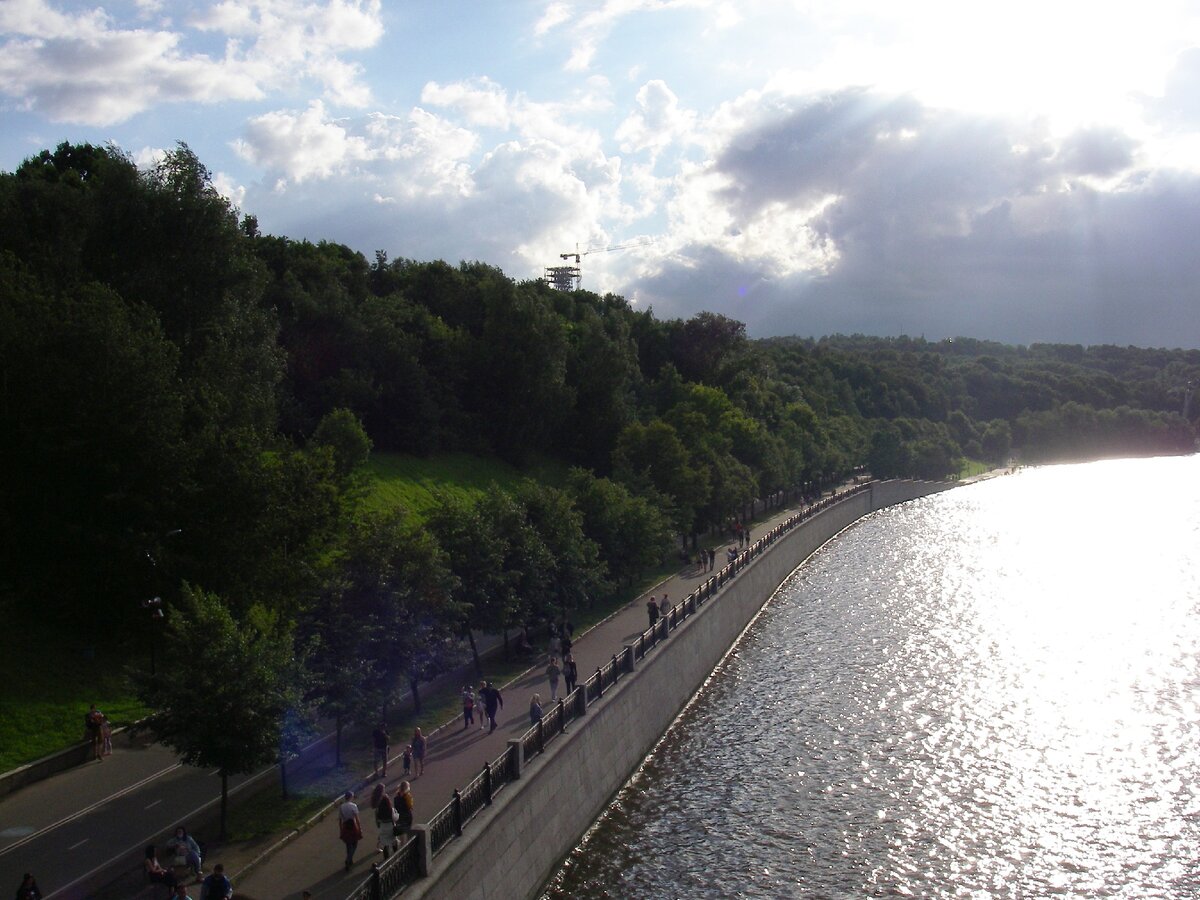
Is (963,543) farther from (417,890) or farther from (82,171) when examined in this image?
(417,890)

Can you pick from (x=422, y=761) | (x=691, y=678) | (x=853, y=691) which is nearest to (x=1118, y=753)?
(x=853, y=691)

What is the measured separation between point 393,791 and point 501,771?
278 cm

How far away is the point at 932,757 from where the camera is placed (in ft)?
94.5

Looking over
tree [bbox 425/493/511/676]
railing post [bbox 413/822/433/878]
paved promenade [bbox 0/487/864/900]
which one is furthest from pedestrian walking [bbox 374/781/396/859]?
tree [bbox 425/493/511/676]

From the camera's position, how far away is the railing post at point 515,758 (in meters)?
20.4

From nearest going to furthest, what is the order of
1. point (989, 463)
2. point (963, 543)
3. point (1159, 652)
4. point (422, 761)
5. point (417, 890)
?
point (417, 890) < point (422, 761) < point (1159, 652) < point (963, 543) < point (989, 463)

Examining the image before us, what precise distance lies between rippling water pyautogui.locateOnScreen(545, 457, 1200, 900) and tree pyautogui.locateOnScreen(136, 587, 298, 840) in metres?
6.81

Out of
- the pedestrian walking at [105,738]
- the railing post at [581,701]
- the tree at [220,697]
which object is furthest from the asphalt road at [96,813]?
the railing post at [581,701]

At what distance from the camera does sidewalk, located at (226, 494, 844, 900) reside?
16969mm

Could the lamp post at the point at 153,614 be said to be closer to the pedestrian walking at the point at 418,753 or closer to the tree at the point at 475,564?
the pedestrian walking at the point at 418,753

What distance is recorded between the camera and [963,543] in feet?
243

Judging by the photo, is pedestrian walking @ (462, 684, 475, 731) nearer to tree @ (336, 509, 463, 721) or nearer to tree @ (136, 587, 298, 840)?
tree @ (336, 509, 463, 721)

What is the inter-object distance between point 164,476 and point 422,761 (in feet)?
40.8

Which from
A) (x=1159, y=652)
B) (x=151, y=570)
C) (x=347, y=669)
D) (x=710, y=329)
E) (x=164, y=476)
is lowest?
(x=1159, y=652)
